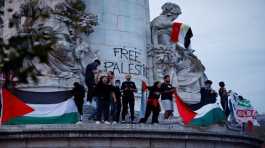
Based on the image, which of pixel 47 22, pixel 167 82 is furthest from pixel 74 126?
pixel 47 22

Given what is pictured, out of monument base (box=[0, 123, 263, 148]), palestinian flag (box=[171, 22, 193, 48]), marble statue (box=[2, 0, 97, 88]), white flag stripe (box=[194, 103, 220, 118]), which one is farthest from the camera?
palestinian flag (box=[171, 22, 193, 48])

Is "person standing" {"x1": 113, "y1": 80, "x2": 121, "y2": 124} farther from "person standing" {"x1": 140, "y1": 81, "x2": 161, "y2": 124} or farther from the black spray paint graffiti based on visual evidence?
the black spray paint graffiti

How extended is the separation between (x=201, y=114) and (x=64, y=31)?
5.09 m

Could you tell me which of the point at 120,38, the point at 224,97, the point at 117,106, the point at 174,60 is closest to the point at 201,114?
the point at 224,97

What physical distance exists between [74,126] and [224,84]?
644 cm

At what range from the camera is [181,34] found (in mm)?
23859

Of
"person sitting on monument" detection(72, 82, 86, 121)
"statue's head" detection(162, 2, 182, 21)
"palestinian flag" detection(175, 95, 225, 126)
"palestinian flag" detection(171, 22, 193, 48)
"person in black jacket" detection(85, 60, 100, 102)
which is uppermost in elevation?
"statue's head" detection(162, 2, 182, 21)

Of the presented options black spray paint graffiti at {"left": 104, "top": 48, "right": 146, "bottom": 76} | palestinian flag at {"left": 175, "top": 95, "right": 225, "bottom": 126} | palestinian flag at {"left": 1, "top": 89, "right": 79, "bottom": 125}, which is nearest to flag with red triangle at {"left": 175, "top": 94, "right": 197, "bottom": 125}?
palestinian flag at {"left": 175, "top": 95, "right": 225, "bottom": 126}

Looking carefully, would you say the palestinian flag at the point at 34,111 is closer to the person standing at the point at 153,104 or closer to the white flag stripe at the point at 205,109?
the person standing at the point at 153,104

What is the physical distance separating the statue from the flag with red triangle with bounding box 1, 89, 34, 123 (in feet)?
19.6

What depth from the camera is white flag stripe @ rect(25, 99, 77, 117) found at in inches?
712

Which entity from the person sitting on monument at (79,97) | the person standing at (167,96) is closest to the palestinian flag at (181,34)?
the person standing at (167,96)

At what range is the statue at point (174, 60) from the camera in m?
22.7

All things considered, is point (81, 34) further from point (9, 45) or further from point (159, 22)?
point (9, 45)
